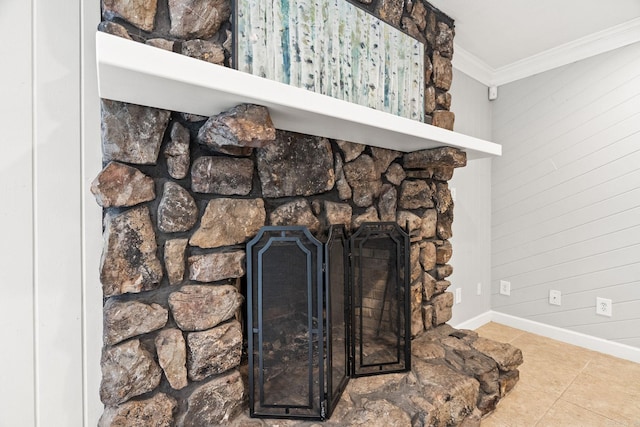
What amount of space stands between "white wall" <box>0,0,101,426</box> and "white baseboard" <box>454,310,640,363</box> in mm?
2501

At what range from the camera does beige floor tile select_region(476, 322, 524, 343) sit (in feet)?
8.14

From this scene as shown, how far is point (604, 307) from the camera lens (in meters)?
2.22

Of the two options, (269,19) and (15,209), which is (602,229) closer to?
(269,19)

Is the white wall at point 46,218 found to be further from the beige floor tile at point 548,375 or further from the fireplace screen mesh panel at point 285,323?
the beige floor tile at point 548,375

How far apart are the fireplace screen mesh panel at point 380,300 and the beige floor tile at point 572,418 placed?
808 millimetres

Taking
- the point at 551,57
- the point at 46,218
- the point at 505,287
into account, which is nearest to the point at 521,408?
the point at 505,287

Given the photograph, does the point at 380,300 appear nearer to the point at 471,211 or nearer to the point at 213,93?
the point at 213,93

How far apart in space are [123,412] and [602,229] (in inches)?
121

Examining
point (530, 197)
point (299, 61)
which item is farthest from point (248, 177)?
point (530, 197)

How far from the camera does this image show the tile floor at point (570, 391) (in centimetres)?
152

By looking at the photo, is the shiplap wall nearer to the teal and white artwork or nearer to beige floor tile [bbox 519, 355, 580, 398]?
beige floor tile [bbox 519, 355, 580, 398]

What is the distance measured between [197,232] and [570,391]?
7.38 ft

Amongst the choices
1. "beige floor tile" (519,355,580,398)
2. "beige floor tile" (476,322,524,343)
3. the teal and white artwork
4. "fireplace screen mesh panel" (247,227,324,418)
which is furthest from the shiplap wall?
"fireplace screen mesh panel" (247,227,324,418)

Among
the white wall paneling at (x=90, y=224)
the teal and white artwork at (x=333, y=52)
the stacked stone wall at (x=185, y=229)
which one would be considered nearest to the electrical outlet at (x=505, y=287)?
the teal and white artwork at (x=333, y=52)
